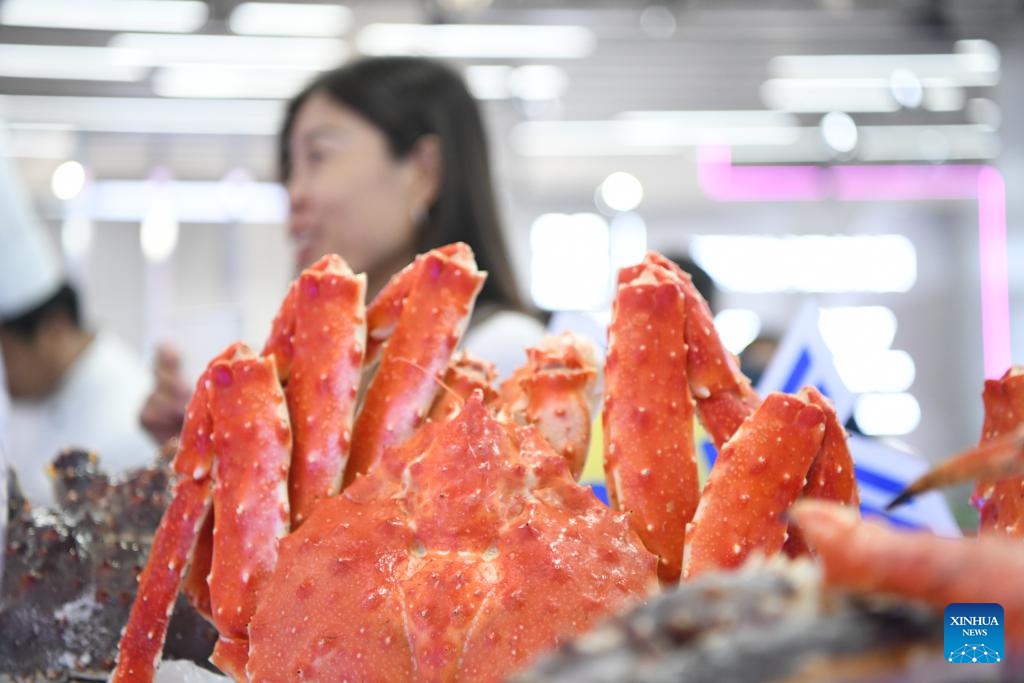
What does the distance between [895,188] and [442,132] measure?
269 inches

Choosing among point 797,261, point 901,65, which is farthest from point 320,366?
point 797,261

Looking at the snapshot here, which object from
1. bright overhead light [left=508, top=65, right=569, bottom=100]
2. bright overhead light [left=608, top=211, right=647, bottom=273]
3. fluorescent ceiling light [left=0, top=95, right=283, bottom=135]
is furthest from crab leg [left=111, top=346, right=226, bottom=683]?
bright overhead light [left=608, top=211, right=647, bottom=273]

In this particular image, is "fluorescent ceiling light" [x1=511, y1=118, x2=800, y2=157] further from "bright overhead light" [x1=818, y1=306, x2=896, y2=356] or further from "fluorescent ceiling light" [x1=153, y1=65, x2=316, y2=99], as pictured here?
"fluorescent ceiling light" [x1=153, y1=65, x2=316, y2=99]

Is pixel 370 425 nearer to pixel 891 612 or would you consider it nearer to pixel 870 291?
pixel 891 612

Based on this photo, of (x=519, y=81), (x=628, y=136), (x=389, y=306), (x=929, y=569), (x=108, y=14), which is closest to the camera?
(x=929, y=569)

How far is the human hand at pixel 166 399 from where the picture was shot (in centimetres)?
168

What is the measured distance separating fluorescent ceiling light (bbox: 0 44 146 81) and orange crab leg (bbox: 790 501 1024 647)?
20.1 feet

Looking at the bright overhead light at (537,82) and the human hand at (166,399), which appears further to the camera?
the bright overhead light at (537,82)

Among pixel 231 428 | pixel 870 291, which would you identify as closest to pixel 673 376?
pixel 231 428

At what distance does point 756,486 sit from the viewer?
0.72 m

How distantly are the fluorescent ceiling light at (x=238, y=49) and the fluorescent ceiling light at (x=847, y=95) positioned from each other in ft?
9.40

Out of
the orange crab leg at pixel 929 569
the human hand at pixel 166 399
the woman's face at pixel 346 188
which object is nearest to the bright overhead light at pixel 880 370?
the woman's face at pixel 346 188

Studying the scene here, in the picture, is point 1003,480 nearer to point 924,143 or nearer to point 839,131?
point 839,131

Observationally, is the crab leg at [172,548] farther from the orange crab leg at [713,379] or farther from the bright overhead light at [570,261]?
the bright overhead light at [570,261]
